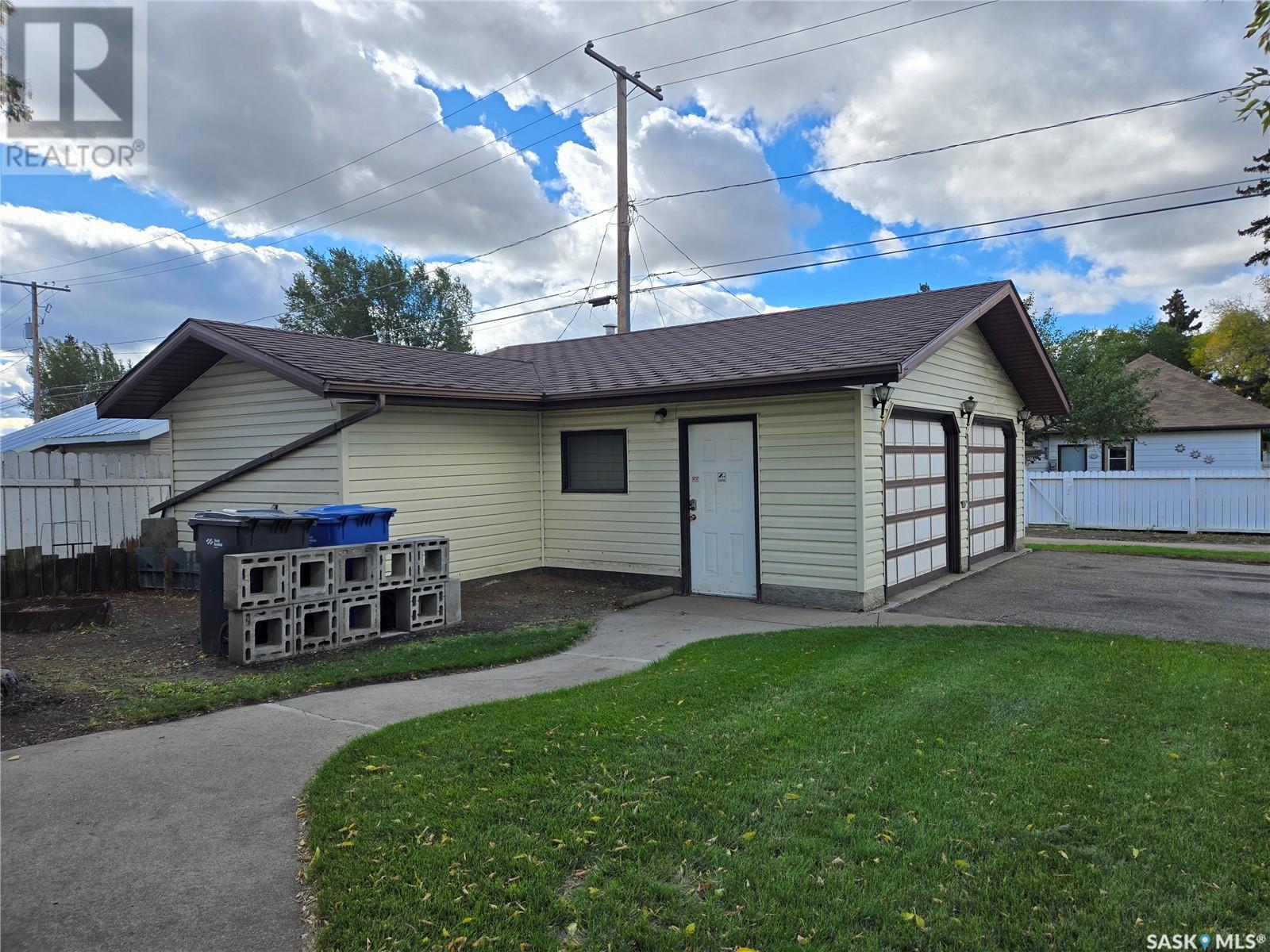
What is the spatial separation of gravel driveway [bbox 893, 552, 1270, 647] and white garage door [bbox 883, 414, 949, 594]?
0.51 meters

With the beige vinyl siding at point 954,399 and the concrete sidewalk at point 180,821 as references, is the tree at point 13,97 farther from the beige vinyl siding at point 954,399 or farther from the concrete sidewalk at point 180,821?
the beige vinyl siding at point 954,399

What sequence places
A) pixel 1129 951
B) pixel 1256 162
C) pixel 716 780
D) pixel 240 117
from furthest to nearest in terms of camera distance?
1. pixel 1256 162
2. pixel 240 117
3. pixel 716 780
4. pixel 1129 951

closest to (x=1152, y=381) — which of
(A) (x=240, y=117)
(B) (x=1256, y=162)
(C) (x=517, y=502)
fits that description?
(B) (x=1256, y=162)

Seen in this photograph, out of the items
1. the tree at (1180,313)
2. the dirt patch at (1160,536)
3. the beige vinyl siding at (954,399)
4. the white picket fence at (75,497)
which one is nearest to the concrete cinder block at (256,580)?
the white picket fence at (75,497)

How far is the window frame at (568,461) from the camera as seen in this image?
10.9 metres

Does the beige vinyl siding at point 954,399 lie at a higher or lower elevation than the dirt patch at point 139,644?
higher

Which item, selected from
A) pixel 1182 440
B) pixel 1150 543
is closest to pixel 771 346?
pixel 1150 543

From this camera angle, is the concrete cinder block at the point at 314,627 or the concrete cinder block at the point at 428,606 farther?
the concrete cinder block at the point at 428,606

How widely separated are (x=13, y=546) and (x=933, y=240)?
1680 cm

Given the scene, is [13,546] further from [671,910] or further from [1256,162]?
[1256,162]

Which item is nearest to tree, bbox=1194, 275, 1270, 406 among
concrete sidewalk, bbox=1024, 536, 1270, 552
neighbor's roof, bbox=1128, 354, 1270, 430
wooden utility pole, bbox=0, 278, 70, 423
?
neighbor's roof, bbox=1128, 354, 1270, 430

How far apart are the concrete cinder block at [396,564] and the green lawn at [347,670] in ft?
2.28

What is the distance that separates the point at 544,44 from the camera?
16.8m

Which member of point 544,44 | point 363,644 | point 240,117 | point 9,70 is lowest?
point 363,644
